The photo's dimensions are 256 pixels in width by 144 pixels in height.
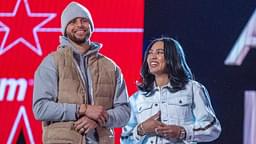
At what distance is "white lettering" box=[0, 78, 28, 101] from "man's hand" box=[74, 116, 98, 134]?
4.11 ft

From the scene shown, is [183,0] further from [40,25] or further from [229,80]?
[40,25]

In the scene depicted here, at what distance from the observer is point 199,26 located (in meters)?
3.46

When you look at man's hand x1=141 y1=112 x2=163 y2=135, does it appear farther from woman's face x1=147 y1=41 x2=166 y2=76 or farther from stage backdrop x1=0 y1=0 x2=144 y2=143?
stage backdrop x1=0 y1=0 x2=144 y2=143

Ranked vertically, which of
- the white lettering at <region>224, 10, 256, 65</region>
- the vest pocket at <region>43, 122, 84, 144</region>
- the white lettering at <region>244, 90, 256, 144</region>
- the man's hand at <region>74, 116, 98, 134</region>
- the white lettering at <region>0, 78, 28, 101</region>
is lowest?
the vest pocket at <region>43, 122, 84, 144</region>

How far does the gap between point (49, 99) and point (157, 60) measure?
2.13 feet

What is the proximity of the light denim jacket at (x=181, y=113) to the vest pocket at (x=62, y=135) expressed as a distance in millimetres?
465

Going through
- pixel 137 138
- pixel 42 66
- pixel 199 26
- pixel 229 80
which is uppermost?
pixel 199 26

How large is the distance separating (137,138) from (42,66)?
0.61 m

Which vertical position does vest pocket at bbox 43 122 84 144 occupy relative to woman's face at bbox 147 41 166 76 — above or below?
below

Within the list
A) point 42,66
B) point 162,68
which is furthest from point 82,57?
point 162,68

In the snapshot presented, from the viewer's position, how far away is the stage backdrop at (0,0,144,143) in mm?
3463

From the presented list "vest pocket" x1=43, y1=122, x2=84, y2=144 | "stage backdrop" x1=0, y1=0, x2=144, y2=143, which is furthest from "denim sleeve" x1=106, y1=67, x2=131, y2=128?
"stage backdrop" x1=0, y1=0, x2=144, y2=143

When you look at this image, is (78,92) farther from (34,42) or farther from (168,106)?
(34,42)

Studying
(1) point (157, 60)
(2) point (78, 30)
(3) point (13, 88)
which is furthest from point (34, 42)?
(2) point (78, 30)
